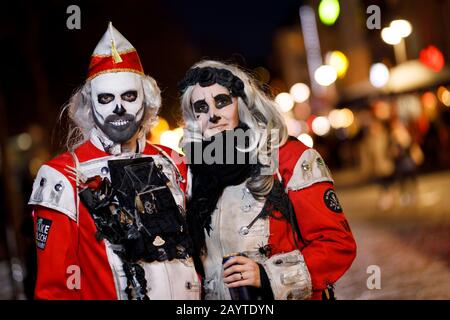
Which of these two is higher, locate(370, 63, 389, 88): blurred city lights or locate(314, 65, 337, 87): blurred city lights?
locate(314, 65, 337, 87): blurred city lights

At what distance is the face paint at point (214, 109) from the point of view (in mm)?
3100

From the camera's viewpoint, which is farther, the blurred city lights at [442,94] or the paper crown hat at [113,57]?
the blurred city lights at [442,94]

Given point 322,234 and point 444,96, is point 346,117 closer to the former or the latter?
point 444,96

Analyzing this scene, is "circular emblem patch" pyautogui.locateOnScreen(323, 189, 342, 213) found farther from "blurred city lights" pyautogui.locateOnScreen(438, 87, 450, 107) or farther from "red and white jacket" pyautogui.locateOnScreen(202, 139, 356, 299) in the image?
"blurred city lights" pyautogui.locateOnScreen(438, 87, 450, 107)

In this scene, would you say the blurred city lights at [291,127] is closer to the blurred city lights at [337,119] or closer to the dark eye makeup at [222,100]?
the dark eye makeup at [222,100]

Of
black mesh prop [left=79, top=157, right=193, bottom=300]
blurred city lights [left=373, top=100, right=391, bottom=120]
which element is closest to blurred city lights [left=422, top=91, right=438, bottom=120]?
blurred city lights [left=373, top=100, right=391, bottom=120]

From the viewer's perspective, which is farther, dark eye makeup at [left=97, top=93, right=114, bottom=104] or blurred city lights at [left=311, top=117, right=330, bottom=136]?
blurred city lights at [left=311, top=117, right=330, bottom=136]

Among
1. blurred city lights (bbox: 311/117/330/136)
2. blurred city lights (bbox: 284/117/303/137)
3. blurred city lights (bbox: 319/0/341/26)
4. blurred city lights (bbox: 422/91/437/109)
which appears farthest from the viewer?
blurred city lights (bbox: 311/117/330/136)

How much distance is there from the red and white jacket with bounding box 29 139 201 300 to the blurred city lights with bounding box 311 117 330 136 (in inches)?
1521

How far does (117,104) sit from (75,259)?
71 centimetres

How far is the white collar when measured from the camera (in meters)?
3.11

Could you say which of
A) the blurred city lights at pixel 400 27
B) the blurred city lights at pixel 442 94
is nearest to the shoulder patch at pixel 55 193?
the blurred city lights at pixel 400 27

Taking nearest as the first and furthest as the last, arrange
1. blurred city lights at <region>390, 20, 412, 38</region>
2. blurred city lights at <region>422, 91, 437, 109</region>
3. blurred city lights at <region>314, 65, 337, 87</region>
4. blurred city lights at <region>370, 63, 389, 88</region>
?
blurred city lights at <region>390, 20, 412, 38</region> → blurred city lights at <region>370, 63, 389, 88</region> → blurred city lights at <region>314, 65, 337, 87</region> → blurred city lights at <region>422, 91, 437, 109</region>

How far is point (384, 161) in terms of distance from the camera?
16047 mm
